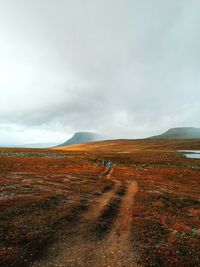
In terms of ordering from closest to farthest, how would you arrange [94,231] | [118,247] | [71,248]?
[71,248], [118,247], [94,231]

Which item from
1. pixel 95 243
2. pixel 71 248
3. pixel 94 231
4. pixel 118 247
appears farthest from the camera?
pixel 94 231

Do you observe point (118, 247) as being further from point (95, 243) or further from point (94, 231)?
point (94, 231)

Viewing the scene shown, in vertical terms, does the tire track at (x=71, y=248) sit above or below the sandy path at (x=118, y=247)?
above

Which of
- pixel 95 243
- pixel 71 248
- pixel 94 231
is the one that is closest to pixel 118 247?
pixel 95 243

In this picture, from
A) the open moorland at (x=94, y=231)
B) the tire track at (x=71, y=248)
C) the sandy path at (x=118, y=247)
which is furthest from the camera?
the open moorland at (x=94, y=231)

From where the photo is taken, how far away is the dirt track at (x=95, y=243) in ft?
37.1

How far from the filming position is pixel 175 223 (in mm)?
18781

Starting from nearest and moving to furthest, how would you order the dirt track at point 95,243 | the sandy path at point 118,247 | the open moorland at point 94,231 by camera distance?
the dirt track at point 95,243
the sandy path at point 118,247
the open moorland at point 94,231

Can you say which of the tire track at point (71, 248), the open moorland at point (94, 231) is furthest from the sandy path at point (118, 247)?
A: the tire track at point (71, 248)

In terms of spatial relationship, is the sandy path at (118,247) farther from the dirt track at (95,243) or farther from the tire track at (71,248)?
the tire track at (71,248)

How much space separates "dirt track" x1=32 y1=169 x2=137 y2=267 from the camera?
1131 cm

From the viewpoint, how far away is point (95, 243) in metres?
13.6

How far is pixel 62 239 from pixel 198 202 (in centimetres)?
2462

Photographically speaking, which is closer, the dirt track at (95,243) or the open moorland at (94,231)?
the dirt track at (95,243)
